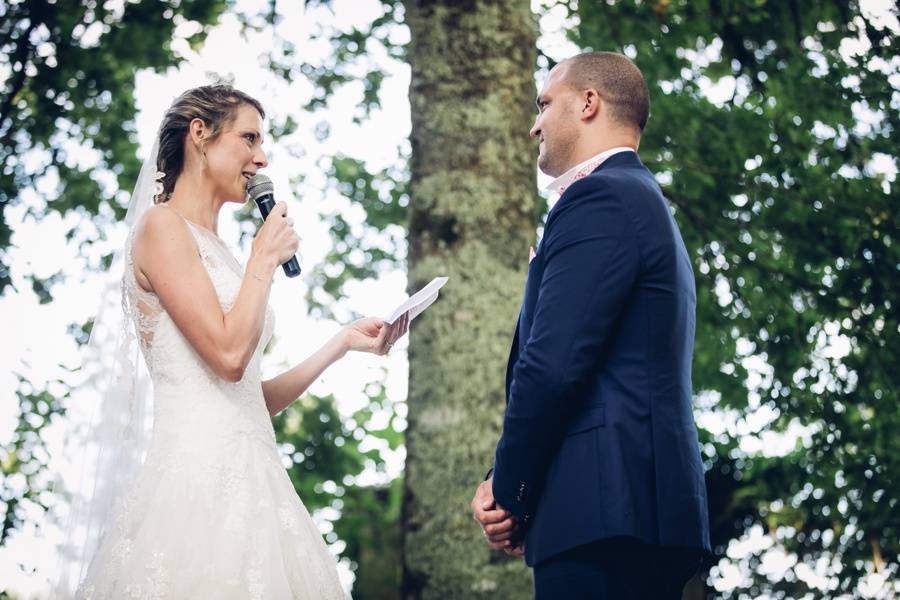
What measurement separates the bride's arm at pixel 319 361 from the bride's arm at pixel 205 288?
1.87 ft

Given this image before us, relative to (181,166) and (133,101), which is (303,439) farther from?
(181,166)

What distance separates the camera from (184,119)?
3.80 meters

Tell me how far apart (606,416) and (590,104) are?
115 centimetres

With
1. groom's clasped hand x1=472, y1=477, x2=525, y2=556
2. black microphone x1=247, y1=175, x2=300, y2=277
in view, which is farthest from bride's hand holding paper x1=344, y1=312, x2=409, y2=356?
groom's clasped hand x1=472, y1=477, x2=525, y2=556

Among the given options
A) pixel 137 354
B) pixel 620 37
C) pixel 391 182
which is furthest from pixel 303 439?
pixel 137 354

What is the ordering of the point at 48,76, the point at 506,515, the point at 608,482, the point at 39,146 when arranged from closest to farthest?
the point at 608,482, the point at 506,515, the point at 48,76, the point at 39,146

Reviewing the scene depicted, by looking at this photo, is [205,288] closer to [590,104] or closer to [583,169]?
[583,169]

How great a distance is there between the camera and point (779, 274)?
808 centimetres

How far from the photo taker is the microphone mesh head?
12.2ft

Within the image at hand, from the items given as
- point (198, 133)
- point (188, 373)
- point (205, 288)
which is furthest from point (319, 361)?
point (198, 133)

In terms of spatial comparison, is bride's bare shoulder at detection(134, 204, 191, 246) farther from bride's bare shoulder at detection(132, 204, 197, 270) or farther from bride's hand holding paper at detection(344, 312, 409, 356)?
bride's hand holding paper at detection(344, 312, 409, 356)

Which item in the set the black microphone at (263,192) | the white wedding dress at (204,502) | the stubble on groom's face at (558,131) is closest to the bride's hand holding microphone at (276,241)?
the black microphone at (263,192)

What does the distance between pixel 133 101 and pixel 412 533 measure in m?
6.11

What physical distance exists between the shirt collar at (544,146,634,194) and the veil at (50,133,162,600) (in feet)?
4.90
